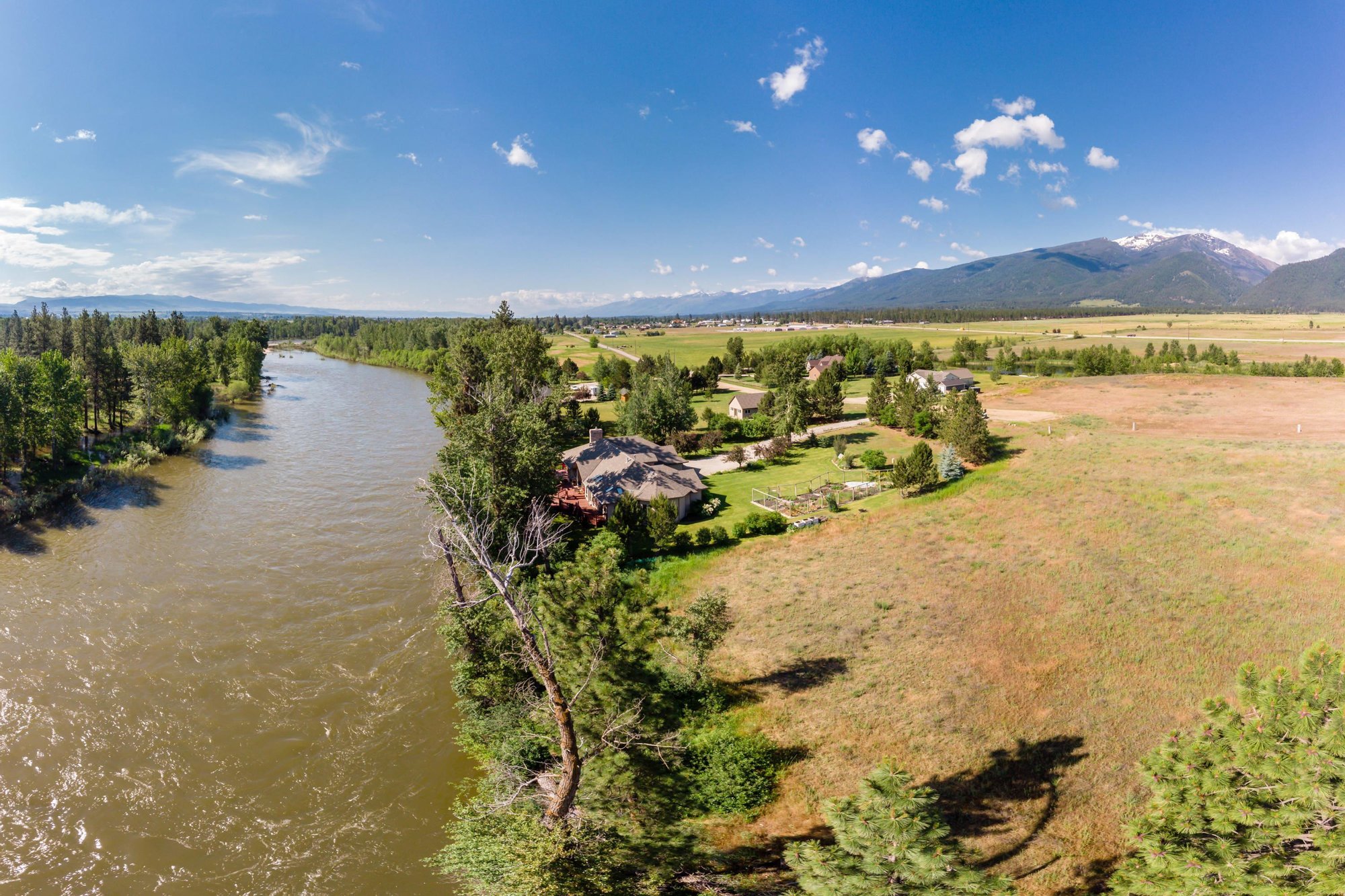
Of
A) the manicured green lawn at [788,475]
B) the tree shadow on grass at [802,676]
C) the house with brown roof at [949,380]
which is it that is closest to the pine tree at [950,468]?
the manicured green lawn at [788,475]

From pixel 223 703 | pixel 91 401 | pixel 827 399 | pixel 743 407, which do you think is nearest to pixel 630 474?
pixel 223 703

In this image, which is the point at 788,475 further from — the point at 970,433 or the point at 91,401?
the point at 91,401

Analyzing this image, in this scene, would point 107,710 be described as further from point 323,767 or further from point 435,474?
point 435,474

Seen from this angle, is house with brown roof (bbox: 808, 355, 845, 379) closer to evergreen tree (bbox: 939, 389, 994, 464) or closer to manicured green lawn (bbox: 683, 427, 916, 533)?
manicured green lawn (bbox: 683, 427, 916, 533)

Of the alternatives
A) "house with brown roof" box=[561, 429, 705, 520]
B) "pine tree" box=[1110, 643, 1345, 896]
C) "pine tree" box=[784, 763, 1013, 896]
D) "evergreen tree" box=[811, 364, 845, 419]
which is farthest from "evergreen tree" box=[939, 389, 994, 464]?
"pine tree" box=[784, 763, 1013, 896]

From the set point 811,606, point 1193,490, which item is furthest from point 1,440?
point 1193,490

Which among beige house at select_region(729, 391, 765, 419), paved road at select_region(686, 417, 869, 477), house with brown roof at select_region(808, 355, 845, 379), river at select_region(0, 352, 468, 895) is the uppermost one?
house with brown roof at select_region(808, 355, 845, 379)
